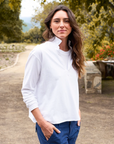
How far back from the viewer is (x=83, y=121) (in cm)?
469

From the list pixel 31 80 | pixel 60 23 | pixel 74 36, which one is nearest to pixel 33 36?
pixel 74 36

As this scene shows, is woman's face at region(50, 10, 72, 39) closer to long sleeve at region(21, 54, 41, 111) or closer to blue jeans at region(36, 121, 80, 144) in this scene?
long sleeve at region(21, 54, 41, 111)

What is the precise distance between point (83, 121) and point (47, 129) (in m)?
3.24

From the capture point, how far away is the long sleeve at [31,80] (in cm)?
158

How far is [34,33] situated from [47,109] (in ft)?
221

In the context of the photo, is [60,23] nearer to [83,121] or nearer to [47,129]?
[47,129]

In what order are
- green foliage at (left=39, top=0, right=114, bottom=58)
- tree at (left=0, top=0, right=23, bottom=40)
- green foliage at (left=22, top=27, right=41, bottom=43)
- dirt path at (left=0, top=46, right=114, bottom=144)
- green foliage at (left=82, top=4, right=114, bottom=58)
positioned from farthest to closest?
green foliage at (left=22, top=27, right=41, bottom=43) → tree at (left=0, top=0, right=23, bottom=40) → green foliage at (left=82, top=4, right=114, bottom=58) → green foliage at (left=39, top=0, right=114, bottom=58) → dirt path at (left=0, top=46, right=114, bottom=144)

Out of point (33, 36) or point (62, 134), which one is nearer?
point (62, 134)

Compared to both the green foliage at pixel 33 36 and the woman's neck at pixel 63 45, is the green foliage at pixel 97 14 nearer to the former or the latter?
the woman's neck at pixel 63 45

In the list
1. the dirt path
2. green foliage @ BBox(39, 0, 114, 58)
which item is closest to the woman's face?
the dirt path

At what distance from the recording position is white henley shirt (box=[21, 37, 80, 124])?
1.59 meters

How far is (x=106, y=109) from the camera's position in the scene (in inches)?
219

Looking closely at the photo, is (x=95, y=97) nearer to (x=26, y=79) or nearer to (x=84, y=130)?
(x=84, y=130)

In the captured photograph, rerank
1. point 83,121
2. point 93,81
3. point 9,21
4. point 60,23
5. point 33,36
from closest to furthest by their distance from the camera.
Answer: point 60,23 → point 83,121 → point 93,81 → point 9,21 → point 33,36
